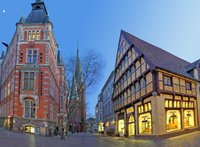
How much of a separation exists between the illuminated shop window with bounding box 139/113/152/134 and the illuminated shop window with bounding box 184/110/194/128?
371 cm

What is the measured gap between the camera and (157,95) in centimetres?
2497

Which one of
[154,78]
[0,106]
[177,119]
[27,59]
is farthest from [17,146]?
[0,106]

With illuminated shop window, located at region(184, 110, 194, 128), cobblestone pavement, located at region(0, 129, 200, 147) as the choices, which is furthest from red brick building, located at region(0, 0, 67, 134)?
illuminated shop window, located at region(184, 110, 194, 128)

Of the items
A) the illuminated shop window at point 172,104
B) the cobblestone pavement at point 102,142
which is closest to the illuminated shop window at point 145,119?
the illuminated shop window at point 172,104

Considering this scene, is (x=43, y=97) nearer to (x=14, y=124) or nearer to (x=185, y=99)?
(x=14, y=124)

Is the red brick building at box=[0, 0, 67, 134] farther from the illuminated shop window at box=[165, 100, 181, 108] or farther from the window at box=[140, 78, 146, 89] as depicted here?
the illuminated shop window at box=[165, 100, 181, 108]

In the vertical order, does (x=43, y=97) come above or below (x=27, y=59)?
below

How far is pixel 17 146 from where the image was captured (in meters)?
14.7

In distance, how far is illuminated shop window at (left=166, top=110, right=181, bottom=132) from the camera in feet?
85.7

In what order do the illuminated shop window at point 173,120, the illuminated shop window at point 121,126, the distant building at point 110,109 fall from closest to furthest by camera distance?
the illuminated shop window at point 173,120, the illuminated shop window at point 121,126, the distant building at point 110,109

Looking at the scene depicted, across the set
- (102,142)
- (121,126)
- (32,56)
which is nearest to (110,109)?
(121,126)

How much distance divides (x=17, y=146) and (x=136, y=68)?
1862 centimetres

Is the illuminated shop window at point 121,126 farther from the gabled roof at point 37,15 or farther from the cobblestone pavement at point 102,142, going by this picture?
the gabled roof at point 37,15

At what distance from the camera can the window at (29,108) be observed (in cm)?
3664
